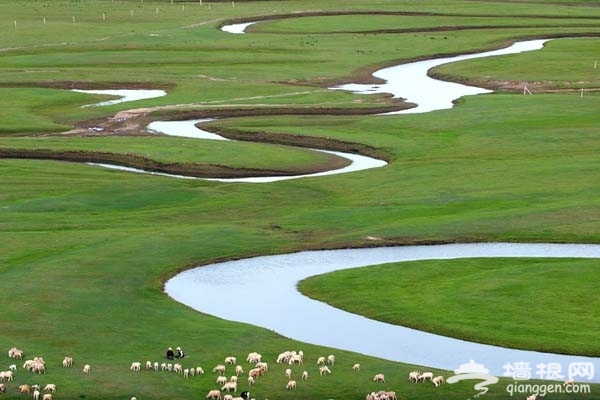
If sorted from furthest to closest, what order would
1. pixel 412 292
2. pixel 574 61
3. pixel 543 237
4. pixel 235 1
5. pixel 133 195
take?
1. pixel 235 1
2. pixel 574 61
3. pixel 133 195
4. pixel 543 237
5. pixel 412 292

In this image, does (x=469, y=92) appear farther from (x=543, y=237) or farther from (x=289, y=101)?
(x=543, y=237)

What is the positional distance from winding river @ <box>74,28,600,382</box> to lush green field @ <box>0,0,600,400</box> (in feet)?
2.62

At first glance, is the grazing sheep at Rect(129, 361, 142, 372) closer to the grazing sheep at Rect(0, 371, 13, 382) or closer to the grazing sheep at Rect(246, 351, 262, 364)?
the grazing sheep at Rect(246, 351, 262, 364)

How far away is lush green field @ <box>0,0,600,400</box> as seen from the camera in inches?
1601

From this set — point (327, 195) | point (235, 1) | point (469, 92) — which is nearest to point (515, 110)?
point (469, 92)

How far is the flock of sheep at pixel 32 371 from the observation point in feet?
115

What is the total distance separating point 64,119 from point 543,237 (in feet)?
145

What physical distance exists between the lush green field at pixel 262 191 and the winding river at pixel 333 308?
80cm

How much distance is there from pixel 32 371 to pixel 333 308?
13173mm

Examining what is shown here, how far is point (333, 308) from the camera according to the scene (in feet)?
154

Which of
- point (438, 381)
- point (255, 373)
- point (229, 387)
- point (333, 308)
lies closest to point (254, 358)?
point (255, 373)

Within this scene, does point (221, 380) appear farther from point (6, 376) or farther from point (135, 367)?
point (6, 376)

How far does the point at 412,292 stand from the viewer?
1895 inches

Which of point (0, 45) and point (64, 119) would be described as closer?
point (64, 119)
